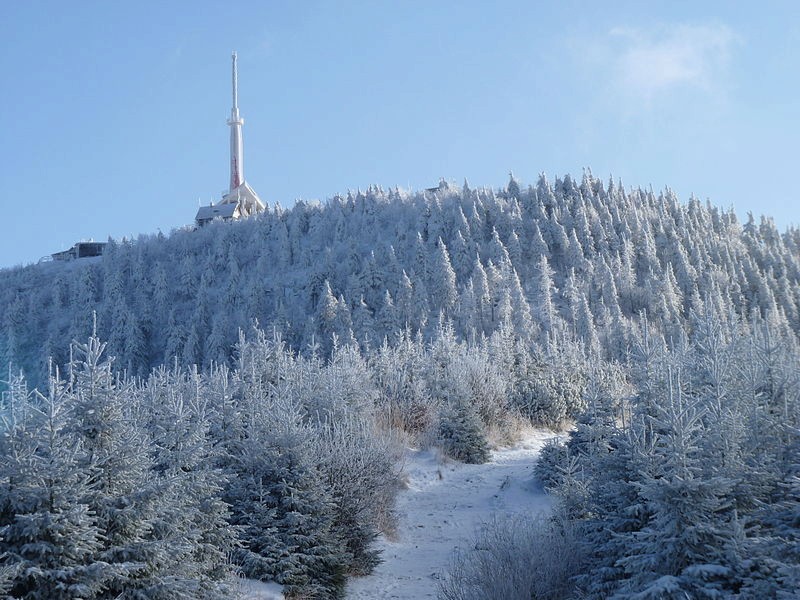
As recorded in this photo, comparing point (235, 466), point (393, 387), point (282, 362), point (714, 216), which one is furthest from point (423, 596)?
point (714, 216)

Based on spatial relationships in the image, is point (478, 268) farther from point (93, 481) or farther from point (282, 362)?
point (93, 481)

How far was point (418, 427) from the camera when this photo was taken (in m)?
24.4

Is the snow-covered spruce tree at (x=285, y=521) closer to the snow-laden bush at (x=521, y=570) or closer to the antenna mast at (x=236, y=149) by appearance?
the snow-laden bush at (x=521, y=570)

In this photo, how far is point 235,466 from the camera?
37.9ft

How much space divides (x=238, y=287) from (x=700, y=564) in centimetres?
6531

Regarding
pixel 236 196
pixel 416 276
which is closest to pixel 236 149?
pixel 236 196

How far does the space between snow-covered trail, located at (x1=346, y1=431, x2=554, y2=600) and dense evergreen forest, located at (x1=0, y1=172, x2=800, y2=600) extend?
61cm

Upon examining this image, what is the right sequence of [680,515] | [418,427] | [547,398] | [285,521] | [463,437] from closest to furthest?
[680,515] < [285,521] < [463,437] < [418,427] < [547,398]

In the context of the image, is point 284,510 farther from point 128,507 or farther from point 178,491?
point 128,507

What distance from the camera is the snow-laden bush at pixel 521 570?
8820 millimetres

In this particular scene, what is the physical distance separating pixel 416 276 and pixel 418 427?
120 feet

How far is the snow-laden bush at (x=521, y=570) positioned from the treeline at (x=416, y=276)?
1634 inches

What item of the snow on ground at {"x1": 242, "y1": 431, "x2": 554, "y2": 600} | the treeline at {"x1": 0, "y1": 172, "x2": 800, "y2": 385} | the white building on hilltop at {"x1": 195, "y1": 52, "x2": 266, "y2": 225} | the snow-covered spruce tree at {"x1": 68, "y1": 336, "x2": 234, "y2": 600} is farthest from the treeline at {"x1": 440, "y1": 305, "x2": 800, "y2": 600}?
the white building on hilltop at {"x1": 195, "y1": 52, "x2": 266, "y2": 225}

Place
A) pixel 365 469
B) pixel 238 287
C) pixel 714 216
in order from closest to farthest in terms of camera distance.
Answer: pixel 365 469, pixel 238 287, pixel 714 216
